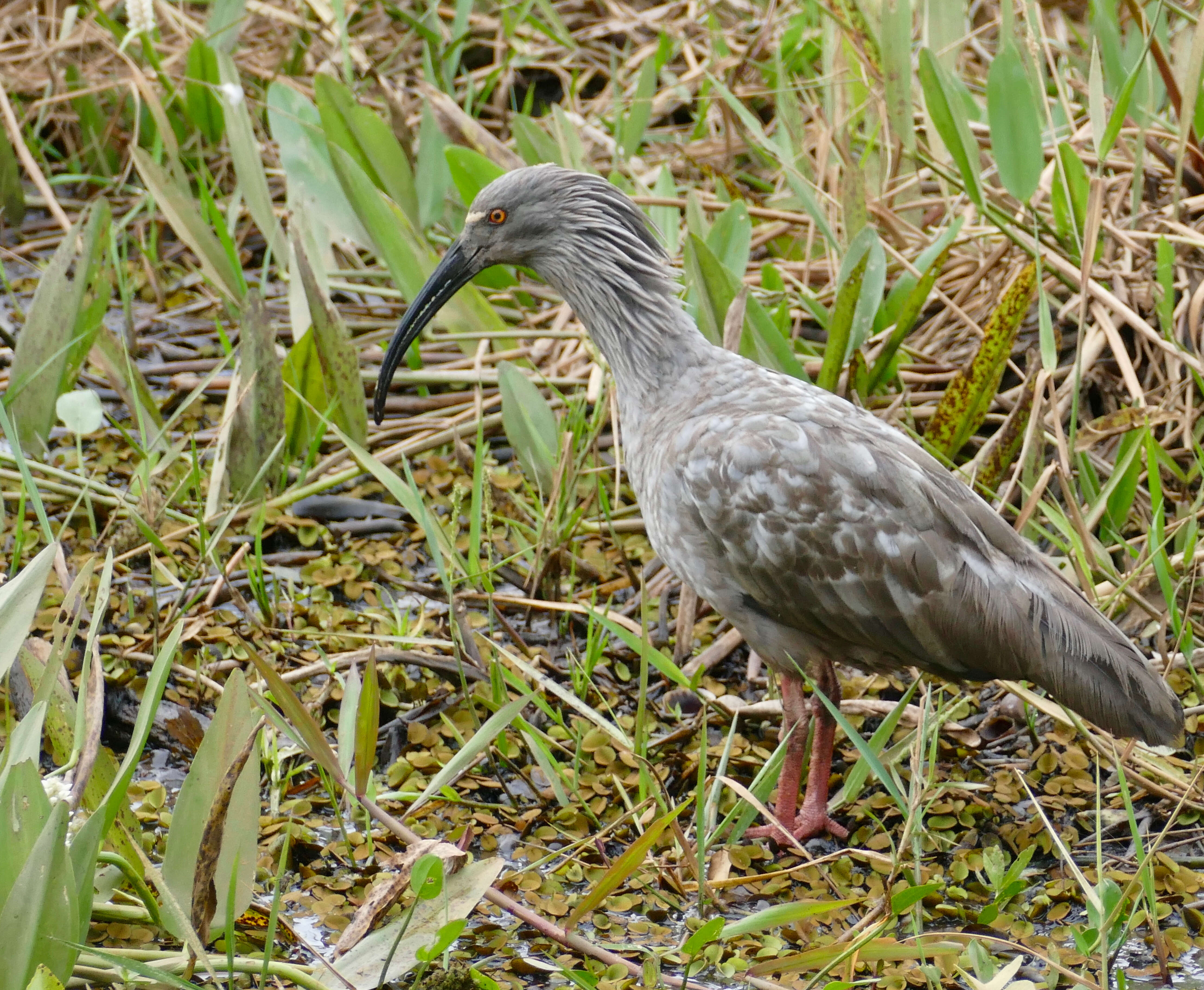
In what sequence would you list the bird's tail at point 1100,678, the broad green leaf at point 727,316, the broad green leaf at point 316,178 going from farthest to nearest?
1. the broad green leaf at point 316,178
2. the broad green leaf at point 727,316
3. the bird's tail at point 1100,678

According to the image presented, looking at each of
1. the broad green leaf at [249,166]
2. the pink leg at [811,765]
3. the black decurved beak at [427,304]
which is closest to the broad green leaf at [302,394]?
the black decurved beak at [427,304]

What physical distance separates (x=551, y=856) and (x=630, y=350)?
135 centimetres

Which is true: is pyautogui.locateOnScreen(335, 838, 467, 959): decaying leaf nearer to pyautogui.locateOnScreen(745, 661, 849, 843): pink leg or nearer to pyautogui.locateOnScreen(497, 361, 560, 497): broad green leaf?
pyautogui.locateOnScreen(745, 661, 849, 843): pink leg

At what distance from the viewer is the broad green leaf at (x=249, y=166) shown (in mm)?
4906

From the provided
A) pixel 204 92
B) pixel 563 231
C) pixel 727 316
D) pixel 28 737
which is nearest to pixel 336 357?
pixel 563 231

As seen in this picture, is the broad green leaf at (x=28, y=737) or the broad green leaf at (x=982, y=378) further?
the broad green leaf at (x=982, y=378)

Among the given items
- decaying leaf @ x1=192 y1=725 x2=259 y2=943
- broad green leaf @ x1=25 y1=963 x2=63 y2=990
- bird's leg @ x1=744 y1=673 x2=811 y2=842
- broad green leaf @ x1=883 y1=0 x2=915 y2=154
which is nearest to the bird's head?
broad green leaf @ x1=883 y1=0 x2=915 y2=154

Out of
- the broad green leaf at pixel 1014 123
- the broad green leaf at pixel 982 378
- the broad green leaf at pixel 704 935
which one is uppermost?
the broad green leaf at pixel 1014 123

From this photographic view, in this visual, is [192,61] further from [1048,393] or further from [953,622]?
[953,622]

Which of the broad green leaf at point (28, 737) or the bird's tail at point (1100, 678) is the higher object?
the broad green leaf at point (28, 737)

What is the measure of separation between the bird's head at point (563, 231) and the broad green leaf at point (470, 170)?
35.4 inches

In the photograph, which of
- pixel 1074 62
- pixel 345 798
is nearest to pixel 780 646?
pixel 345 798

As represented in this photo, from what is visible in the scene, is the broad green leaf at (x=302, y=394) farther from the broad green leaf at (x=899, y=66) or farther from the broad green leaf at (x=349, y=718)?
the broad green leaf at (x=899, y=66)

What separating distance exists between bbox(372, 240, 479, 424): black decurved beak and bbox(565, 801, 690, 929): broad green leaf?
175 centimetres
